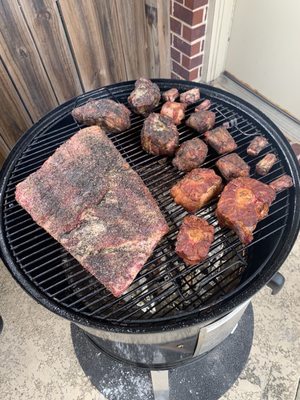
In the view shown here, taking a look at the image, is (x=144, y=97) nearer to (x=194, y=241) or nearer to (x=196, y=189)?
(x=196, y=189)

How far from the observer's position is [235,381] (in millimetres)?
2395

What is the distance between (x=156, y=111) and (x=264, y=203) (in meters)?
0.91

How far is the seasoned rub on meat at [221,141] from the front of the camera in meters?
1.86

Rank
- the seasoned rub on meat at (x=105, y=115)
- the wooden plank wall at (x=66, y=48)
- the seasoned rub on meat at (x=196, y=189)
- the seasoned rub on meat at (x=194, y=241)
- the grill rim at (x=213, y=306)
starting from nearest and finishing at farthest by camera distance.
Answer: the grill rim at (x=213, y=306) → the seasoned rub on meat at (x=194, y=241) → the seasoned rub on meat at (x=196, y=189) → the seasoned rub on meat at (x=105, y=115) → the wooden plank wall at (x=66, y=48)

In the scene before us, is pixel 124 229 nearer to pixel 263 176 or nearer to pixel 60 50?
pixel 263 176

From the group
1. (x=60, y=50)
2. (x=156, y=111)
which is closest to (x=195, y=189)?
(x=156, y=111)

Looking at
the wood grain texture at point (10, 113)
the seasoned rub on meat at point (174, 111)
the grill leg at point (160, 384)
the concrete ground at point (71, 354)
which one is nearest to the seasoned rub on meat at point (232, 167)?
the seasoned rub on meat at point (174, 111)

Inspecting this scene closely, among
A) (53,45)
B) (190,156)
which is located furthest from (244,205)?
(53,45)

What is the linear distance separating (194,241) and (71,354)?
168 centimetres

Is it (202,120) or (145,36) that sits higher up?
(202,120)

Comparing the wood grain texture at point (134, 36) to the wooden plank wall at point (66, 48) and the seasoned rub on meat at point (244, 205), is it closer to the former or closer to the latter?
the wooden plank wall at point (66, 48)

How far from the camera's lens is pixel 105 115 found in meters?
1.92

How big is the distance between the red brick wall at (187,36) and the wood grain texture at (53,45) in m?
0.98

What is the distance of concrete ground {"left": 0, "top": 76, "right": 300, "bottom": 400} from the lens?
94.3 inches
